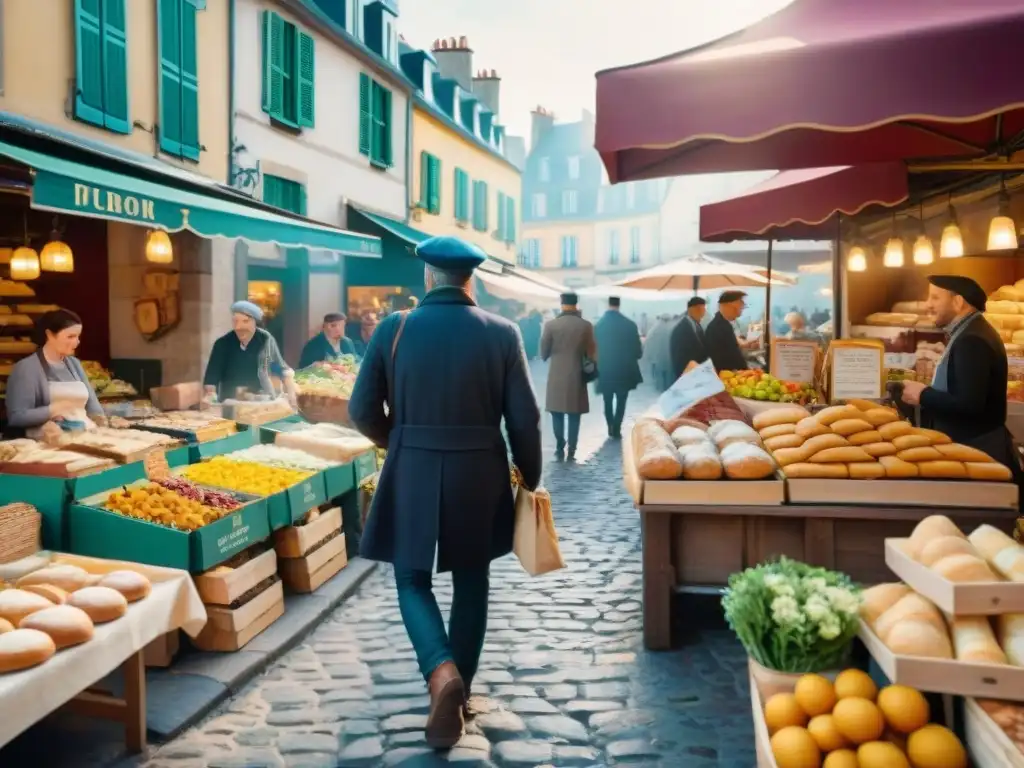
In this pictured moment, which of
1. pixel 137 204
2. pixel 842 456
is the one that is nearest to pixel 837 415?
pixel 842 456

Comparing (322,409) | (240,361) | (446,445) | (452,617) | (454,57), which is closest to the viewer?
(446,445)

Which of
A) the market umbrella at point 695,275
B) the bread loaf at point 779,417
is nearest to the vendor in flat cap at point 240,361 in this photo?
the bread loaf at point 779,417

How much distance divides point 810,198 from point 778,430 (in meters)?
2.50

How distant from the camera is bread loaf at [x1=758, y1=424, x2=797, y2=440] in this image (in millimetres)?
5492

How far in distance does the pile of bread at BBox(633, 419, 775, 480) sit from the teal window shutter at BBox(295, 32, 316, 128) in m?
11.1

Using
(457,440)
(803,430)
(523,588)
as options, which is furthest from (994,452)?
(457,440)

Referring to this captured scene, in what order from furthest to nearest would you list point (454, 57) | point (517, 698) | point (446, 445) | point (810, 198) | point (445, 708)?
point (454, 57) < point (810, 198) < point (517, 698) < point (446, 445) < point (445, 708)

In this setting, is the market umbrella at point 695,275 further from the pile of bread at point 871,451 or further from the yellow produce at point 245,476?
the yellow produce at point 245,476

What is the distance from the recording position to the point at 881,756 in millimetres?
2773

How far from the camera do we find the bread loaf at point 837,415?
524cm

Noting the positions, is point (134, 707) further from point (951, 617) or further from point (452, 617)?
point (951, 617)

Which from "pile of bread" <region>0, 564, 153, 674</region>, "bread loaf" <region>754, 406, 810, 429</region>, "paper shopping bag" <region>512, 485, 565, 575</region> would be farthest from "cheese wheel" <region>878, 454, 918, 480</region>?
"pile of bread" <region>0, 564, 153, 674</region>

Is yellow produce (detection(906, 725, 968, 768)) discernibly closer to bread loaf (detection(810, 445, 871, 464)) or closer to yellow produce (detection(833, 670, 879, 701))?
yellow produce (detection(833, 670, 879, 701))

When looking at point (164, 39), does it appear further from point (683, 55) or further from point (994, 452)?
point (994, 452)
